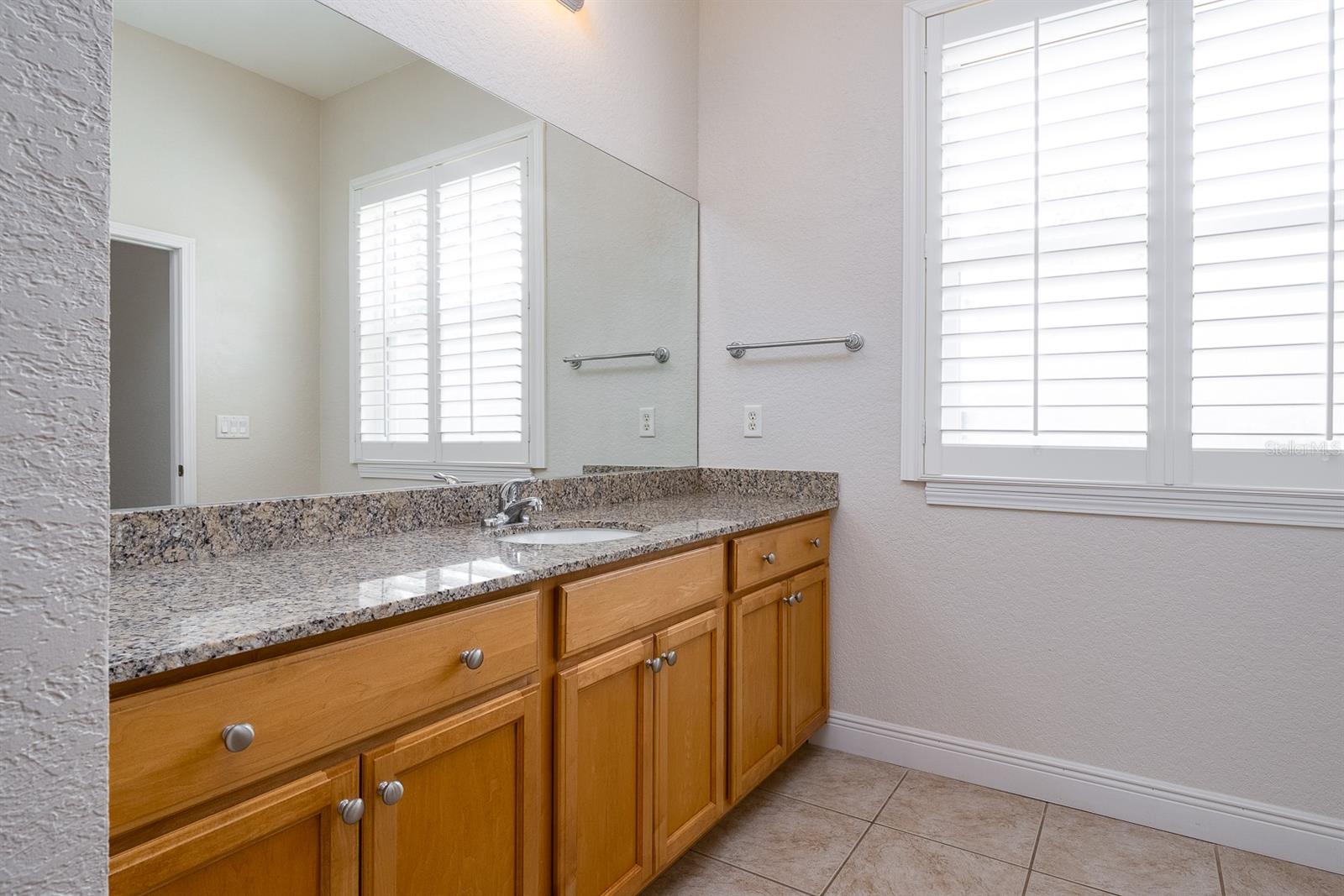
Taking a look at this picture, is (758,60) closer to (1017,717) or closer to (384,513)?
(384,513)

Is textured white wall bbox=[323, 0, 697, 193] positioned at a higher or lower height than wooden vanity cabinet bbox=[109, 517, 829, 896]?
higher

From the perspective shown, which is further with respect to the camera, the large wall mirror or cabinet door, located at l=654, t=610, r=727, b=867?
cabinet door, located at l=654, t=610, r=727, b=867

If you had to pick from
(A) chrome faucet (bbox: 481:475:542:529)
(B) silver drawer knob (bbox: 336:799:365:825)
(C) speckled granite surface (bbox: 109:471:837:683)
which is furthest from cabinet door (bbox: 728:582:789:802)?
(B) silver drawer knob (bbox: 336:799:365:825)

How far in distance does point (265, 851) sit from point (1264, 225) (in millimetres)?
2333

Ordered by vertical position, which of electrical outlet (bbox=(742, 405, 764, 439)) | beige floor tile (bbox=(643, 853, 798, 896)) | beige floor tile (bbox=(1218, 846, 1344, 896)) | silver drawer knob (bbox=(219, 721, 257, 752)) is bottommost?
beige floor tile (bbox=(1218, 846, 1344, 896))

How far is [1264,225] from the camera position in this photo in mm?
1764

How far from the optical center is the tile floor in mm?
1664

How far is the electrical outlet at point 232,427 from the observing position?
133 cm

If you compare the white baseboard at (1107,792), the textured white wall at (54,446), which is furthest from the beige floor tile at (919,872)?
the textured white wall at (54,446)

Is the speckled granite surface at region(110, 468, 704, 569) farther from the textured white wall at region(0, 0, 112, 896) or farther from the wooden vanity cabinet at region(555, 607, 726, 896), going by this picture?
the textured white wall at region(0, 0, 112, 896)

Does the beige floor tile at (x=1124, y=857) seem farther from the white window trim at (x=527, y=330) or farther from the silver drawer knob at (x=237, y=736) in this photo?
the silver drawer knob at (x=237, y=736)

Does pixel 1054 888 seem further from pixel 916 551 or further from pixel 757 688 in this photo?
pixel 916 551

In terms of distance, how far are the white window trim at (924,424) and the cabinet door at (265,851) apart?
1.79m

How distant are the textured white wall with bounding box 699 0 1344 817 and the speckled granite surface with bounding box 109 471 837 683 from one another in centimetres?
71
